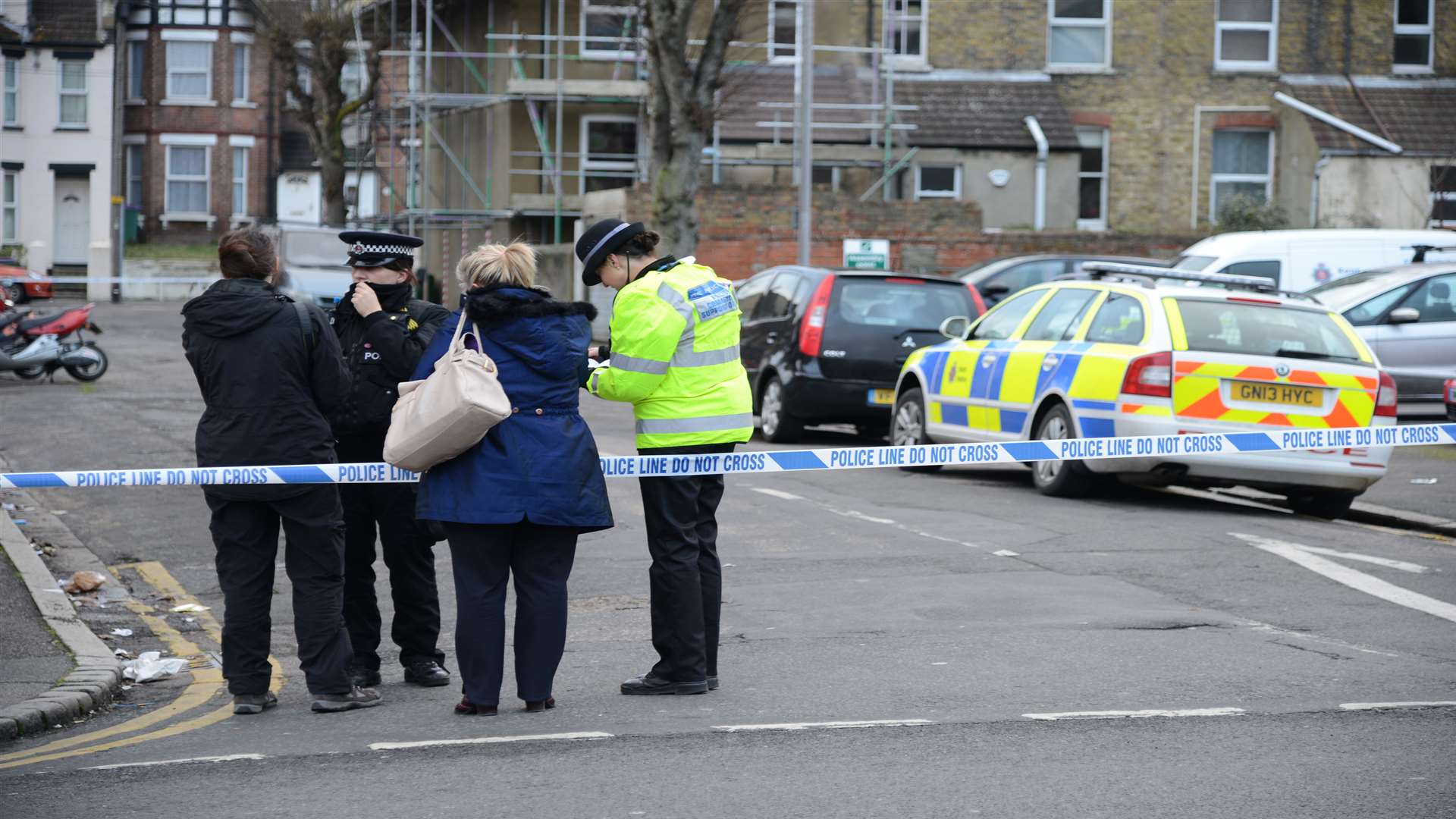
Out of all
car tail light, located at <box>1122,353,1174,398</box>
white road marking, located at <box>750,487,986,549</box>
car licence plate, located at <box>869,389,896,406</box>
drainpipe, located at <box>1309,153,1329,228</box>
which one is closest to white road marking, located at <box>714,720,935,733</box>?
white road marking, located at <box>750,487,986,549</box>

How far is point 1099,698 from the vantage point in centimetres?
662

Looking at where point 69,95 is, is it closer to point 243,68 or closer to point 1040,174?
point 243,68

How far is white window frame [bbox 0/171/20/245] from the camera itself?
178 ft

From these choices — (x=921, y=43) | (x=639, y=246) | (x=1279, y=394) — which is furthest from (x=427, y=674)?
(x=921, y=43)

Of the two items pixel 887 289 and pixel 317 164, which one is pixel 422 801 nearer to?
pixel 887 289

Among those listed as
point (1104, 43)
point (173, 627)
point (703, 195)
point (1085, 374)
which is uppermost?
point (1104, 43)

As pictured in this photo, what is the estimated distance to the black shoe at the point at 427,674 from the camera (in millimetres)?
7316

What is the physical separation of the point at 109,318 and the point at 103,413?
23142 millimetres

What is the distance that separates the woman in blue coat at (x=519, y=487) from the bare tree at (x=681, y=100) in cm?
1818

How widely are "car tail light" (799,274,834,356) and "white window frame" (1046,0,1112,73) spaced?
19.3m

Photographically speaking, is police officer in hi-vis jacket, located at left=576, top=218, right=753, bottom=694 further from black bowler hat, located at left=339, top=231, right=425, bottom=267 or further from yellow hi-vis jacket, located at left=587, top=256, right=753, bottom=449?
black bowler hat, located at left=339, top=231, right=425, bottom=267

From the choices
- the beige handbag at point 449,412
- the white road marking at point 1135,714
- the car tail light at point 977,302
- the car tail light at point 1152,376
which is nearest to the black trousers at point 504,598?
the beige handbag at point 449,412

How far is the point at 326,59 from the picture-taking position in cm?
4400

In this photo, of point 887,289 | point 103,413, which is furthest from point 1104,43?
point 103,413
